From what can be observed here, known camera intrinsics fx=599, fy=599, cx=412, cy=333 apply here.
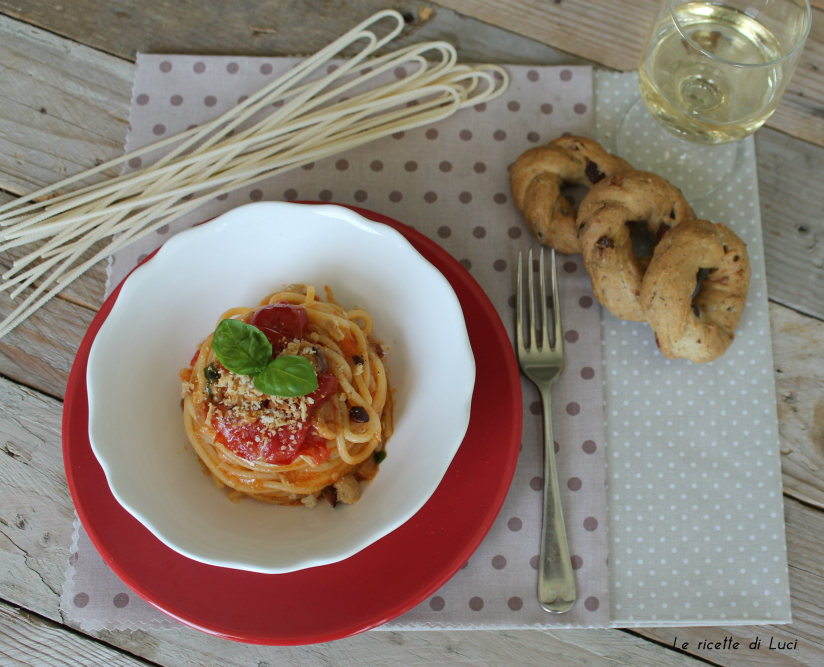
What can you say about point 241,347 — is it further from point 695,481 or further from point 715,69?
point 715,69

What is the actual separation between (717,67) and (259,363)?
2168mm

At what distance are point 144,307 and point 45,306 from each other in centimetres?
82

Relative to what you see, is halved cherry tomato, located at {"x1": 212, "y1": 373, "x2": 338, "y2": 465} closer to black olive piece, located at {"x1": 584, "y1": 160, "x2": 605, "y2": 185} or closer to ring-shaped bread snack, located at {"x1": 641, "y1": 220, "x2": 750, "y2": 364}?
ring-shaped bread snack, located at {"x1": 641, "y1": 220, "x2": 750, "y2": 364}

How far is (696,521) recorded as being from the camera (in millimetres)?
2234

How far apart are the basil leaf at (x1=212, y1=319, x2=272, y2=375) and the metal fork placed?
3.34 ft

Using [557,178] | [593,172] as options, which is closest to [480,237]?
[557,178]

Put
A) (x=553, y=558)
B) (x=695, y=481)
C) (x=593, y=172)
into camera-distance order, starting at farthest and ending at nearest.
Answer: (x=593, y=172)
(x=695, y=481)
(x=553, y=558)

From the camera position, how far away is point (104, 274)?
2.53 m

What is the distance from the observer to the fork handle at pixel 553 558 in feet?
7.04

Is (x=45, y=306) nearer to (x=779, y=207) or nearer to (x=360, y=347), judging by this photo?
(x=360, y=347)

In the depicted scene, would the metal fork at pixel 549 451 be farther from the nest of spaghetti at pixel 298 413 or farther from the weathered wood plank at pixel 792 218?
the weathered wood plank at pixel 792 218

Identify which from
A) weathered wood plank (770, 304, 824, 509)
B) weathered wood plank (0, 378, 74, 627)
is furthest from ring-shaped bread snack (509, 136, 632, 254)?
weathered wood plank (0, 378, 74, 627)

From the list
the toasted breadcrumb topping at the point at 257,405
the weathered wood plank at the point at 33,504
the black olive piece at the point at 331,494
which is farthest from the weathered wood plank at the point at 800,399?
the weathered wood plank at the point at 33,504

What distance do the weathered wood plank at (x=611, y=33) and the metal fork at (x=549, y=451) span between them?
1.11 meters
